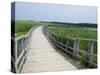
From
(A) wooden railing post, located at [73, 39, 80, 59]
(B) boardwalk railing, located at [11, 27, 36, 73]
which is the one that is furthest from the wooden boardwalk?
(A) wooden railing post, located at [73, 39, 80, 59]

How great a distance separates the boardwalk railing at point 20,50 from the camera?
368 cm

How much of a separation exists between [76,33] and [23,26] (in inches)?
35.9

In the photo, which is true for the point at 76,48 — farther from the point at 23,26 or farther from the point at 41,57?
the point at 23,26

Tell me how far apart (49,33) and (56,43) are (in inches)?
7.6

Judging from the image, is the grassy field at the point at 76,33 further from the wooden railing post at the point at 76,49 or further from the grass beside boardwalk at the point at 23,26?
the grass beside boardwalk at the point at 23,26

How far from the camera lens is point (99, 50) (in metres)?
4.41

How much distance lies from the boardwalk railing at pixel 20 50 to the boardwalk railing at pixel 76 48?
35 centimetres

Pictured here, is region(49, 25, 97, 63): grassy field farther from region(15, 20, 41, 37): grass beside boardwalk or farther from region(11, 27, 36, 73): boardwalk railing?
region(11, 27, 36, 73): boardwalk railing

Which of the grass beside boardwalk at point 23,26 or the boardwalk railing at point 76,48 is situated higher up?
the grass beside boardwalk at point 23,26

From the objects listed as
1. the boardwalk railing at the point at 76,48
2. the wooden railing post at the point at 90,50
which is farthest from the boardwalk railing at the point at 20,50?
the wooden railing post at the point at 90,50

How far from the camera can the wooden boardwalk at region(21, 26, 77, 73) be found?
12.6 feet

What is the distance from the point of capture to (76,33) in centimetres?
417

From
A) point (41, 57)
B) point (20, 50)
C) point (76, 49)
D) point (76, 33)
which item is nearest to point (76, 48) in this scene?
point (76, 49)

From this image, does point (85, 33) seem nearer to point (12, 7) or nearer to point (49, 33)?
point (49, 33)
